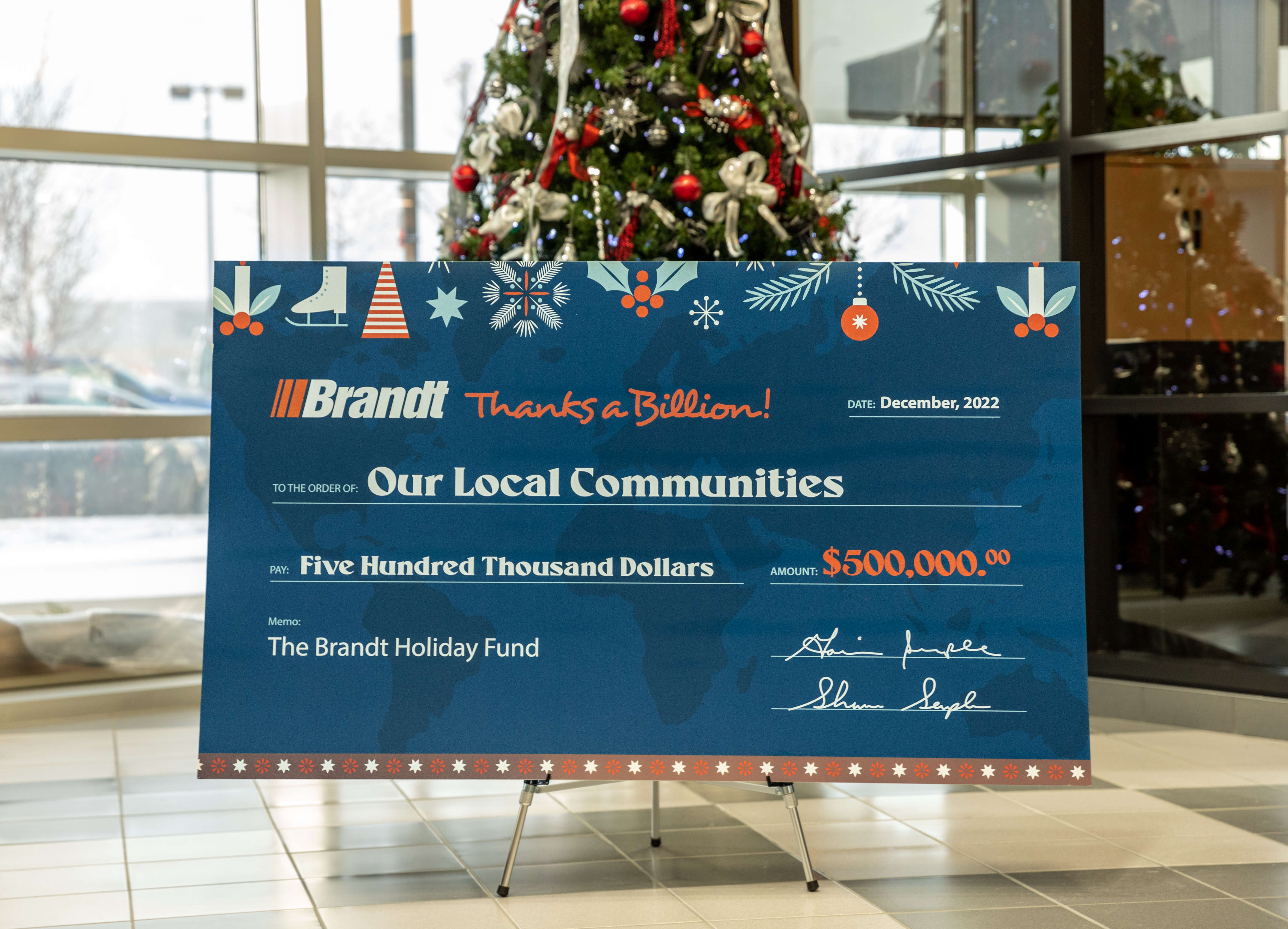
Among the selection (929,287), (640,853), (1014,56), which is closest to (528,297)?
(929,287)

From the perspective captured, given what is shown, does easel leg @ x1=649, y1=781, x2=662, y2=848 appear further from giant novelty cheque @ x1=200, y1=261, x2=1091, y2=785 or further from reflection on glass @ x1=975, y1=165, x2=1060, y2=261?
reflection on glass @ x1=975, y1=165, x2=1060, y2=261

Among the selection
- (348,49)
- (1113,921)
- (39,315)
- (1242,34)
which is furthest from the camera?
(348,49)

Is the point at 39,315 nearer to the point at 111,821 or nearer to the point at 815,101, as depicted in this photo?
the point at 111,821

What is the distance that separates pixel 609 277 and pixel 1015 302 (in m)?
0.85

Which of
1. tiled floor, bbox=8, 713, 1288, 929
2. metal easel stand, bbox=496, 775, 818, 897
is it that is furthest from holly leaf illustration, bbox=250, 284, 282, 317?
tiled floor, bbox=8, 713, 1288, 929

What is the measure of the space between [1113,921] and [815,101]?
3.55 m

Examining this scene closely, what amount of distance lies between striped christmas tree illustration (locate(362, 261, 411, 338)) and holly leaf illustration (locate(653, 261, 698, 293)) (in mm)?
531

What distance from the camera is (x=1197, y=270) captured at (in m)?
4.28

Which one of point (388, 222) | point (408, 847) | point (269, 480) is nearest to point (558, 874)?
point (408, 847)

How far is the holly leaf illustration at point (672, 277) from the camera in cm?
259

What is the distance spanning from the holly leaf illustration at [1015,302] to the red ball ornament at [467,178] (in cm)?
177

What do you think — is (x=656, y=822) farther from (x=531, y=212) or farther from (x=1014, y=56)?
(x=1014, y=56)

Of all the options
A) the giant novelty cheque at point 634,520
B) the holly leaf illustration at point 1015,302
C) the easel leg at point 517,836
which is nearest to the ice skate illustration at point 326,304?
the giant novelty cheque at point 634,520

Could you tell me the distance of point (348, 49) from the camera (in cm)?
499
